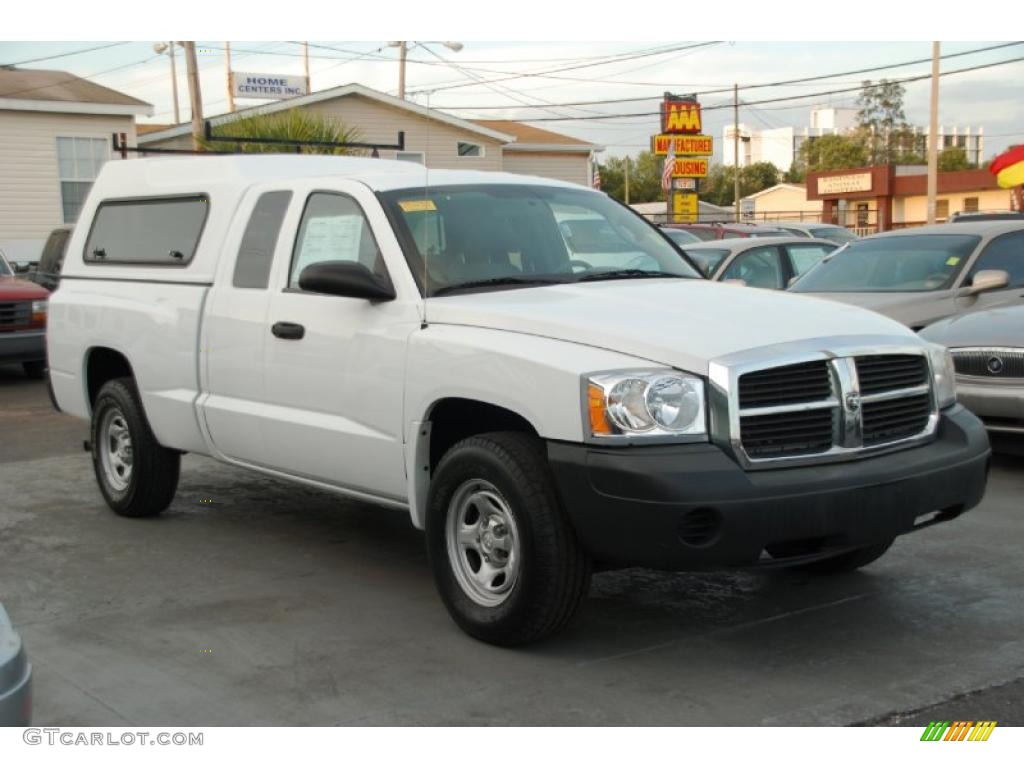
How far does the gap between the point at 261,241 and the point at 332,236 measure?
532 millimetres

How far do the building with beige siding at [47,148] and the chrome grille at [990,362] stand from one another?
849 inches

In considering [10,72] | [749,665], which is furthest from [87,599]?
[10,72]

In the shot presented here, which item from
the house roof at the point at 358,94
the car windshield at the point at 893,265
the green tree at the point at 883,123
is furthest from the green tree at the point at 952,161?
the car windshield at the point at 893,265

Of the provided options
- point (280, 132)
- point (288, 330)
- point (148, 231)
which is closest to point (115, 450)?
point (148, 231)

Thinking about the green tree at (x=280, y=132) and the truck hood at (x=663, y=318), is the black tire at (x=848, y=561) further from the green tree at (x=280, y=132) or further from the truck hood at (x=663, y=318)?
the green tree at (x=280, y=132)

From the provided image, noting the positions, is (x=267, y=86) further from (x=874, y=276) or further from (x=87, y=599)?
(x=87, y=599)

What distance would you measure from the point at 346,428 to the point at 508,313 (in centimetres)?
106

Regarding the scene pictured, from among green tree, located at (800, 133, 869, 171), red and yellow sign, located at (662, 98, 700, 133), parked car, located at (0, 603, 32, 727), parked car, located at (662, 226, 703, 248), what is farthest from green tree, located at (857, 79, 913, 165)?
parked car, located at (0, 603, 32, 727)

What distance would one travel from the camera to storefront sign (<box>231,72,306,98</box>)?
133 ft

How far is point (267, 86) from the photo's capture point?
4156cm

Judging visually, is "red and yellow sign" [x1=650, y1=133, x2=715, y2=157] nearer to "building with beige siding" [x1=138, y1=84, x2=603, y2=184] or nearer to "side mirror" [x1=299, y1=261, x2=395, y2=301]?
"building with beige siding" [x1=138, y1=84, x2=603, y2=184]

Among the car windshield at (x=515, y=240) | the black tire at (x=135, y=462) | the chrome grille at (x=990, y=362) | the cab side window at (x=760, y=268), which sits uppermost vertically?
the car windshield at (x=515, y=240)

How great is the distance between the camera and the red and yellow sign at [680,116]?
3934 centimetres

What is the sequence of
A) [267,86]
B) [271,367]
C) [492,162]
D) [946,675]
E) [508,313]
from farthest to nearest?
[267,86], [492,162], [271,367], [508,313], [946,675]
